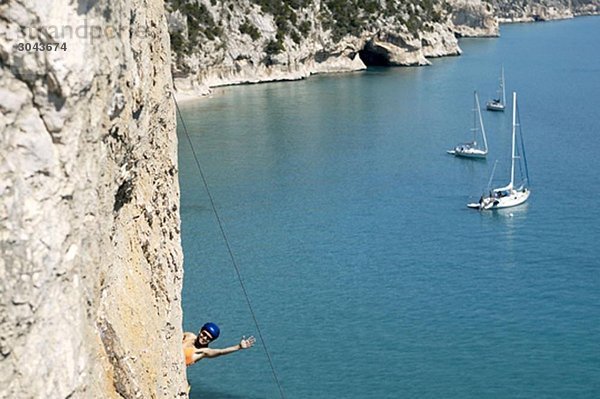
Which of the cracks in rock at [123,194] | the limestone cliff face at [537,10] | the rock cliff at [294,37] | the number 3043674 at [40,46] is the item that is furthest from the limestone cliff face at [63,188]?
the limestone cliff face at [537,10]

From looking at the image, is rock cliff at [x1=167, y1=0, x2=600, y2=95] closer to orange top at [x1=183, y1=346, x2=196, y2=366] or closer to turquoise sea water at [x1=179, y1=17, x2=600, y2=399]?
turquoise sea water at [x1=179, y1=17, x2=600, y2=399]

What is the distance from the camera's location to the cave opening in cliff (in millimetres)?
85188

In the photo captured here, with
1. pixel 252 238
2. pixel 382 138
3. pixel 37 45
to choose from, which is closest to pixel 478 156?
pixel 382 138

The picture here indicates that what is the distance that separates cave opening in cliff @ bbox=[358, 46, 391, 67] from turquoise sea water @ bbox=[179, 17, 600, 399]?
24.9 m

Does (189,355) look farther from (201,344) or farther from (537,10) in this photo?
(537,10)

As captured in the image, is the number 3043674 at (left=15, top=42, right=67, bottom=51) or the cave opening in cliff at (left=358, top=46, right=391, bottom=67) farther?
the cave opening in cliff at (left=358, top=46, right=391, bottom=67)

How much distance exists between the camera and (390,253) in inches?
1164

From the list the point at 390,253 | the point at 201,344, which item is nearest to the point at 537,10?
the point at 390,253

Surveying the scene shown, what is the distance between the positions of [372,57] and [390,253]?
192 ft

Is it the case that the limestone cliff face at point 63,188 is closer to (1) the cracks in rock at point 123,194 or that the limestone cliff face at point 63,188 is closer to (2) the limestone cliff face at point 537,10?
(1) the cracks in rock at point 123,194

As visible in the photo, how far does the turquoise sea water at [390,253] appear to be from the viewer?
20.3 m

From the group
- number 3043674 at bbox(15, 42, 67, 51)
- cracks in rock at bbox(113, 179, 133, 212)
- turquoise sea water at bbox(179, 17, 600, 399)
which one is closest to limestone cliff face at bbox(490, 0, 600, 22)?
turquoise sea water at bbox(179, 17, 600, 399)

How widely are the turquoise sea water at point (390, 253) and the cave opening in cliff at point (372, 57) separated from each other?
24943 mm

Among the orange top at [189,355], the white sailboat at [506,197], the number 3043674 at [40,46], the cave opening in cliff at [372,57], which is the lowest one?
the white sailboat at [506,197]
